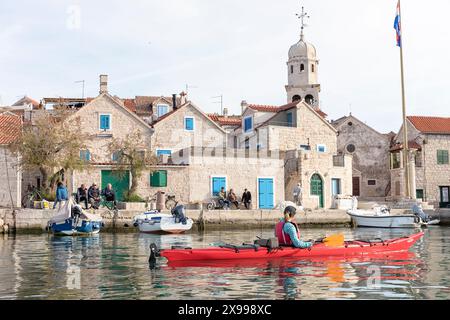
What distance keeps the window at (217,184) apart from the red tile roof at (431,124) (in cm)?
2129

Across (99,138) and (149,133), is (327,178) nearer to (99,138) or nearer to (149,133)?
(149,133)

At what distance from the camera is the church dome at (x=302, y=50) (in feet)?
211

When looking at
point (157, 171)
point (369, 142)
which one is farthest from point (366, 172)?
point (157, 171)

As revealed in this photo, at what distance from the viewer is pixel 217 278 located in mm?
12945

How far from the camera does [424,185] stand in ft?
169

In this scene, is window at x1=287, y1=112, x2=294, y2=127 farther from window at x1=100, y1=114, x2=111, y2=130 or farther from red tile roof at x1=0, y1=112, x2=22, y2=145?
red tile roof at x1=0, y1=112, x2=22, y2=145

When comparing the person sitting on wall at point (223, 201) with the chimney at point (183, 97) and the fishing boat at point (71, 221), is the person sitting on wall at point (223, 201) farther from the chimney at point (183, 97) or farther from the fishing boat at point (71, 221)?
the chimney at point (183, 97)

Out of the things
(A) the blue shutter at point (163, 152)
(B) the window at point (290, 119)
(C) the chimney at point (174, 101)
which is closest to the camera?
(A) the blue shutter at point (163, 152)

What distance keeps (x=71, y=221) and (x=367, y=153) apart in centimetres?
3569

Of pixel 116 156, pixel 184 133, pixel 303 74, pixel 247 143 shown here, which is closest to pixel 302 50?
pixel 303 74

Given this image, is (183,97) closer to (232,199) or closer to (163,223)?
(232,199)

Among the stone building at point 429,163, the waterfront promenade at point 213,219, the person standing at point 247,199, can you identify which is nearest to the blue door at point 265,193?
the person standing at point 247,199

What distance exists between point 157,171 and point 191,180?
2168 mm

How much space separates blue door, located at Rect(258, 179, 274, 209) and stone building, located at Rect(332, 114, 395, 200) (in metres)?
17.4
